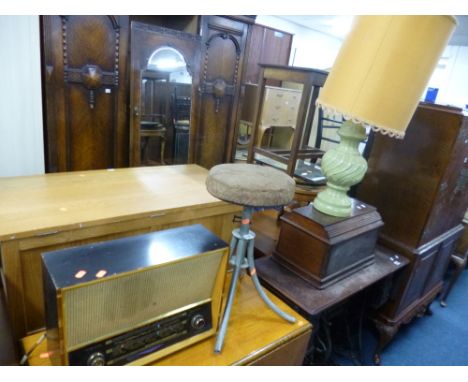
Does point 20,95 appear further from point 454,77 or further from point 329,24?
point 454,77

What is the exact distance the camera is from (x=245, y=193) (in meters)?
0.78

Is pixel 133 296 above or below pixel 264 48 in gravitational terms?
below

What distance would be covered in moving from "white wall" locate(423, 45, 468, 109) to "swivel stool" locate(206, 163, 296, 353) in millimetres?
5987

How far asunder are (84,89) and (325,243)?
1796mm

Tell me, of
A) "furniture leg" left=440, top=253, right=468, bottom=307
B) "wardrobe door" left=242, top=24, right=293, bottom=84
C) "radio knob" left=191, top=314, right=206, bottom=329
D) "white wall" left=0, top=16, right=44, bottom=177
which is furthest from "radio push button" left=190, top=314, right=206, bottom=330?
"wardrobe door" left=242, top=24, right=293, bottom=84

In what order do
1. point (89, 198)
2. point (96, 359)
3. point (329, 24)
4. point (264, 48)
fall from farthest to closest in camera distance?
point (329, 24)
point (264, 48)
point (89, 198)
point (96, 359)

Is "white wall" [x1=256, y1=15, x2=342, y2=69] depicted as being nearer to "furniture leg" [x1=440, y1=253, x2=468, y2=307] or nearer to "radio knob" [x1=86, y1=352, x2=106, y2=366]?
"furniture leg" [x1=440, y1=253, x2=468, y2=307]

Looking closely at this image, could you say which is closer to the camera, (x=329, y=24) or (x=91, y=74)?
(x=91, y=74)

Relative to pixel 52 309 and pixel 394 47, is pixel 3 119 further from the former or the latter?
pixel 394 47

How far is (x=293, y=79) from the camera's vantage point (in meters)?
1.66

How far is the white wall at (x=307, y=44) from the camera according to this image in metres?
4.68

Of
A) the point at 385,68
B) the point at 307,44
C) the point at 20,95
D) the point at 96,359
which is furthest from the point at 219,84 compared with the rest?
the point at 307,44
